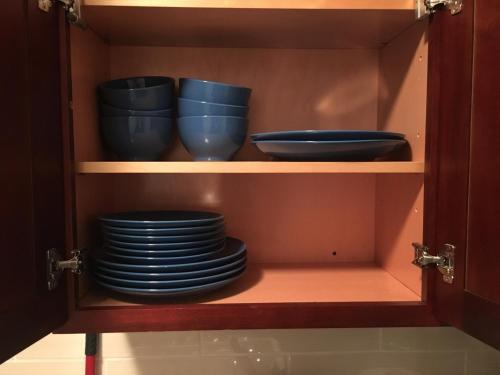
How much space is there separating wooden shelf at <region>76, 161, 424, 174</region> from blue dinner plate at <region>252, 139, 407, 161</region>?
0.09ft

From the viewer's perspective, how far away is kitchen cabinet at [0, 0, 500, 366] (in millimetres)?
517

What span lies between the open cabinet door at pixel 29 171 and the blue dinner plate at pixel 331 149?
33cm

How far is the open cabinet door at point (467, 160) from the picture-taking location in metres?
0.50

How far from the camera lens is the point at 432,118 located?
630 millimetres

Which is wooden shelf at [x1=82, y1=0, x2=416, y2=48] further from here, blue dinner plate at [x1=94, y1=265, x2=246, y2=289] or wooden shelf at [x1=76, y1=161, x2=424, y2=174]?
blue dinner plate at [x1=94, y1=265, x2=246, y2=289]

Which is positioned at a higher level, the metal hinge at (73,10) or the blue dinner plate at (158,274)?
the metal hinge at (73,10)

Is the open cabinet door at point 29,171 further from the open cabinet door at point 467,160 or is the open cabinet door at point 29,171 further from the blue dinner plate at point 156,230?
the open cabinet door at point 467,160

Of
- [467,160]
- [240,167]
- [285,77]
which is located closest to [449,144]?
[467,160]

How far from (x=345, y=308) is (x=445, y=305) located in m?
0.15

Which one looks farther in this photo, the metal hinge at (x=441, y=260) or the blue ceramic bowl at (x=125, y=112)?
the blue ceramic bowl at (x=125, y=112)

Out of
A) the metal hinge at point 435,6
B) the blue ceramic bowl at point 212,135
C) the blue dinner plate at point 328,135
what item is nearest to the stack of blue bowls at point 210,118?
the blue ceramic bowl at point 212,135

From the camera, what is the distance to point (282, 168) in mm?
644

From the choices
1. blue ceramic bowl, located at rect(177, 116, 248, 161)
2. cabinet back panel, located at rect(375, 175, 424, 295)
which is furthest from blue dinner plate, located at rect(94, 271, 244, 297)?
cabinet back panel, located at rect(375, 175, 424, 295)

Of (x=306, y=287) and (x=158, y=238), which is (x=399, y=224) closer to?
(x=306, y=287)
